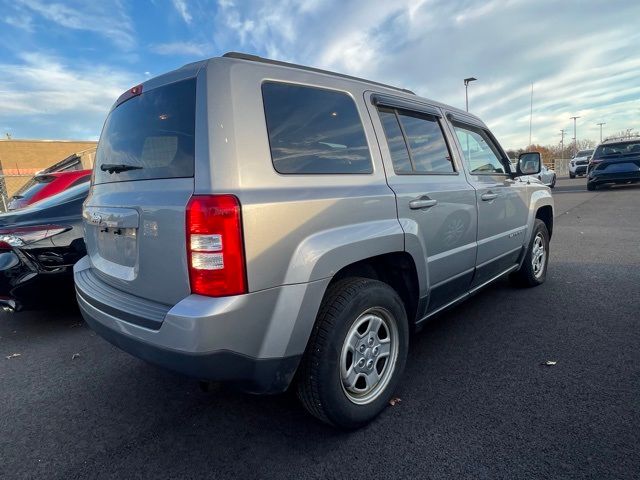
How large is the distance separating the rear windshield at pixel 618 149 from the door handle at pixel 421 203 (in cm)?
1653

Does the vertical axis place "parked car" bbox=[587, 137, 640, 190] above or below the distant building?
below

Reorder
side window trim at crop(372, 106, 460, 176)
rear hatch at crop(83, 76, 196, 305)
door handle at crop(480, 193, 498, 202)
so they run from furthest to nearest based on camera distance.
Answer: door handle at crop(480, 193, 498, 202) < side window trim at crop(372, 106, 460, 176) < rear hatch at crop(83, 76, 196, 305)

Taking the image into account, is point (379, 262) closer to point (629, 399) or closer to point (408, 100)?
point (408, 100)

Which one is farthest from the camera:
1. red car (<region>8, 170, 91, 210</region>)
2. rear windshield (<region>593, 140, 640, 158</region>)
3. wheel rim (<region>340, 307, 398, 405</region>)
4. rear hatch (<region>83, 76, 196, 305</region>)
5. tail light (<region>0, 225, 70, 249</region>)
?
rear windshield (<region>593, 140, 640, 158</region>)

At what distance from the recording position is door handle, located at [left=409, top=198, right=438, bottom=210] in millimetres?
2514

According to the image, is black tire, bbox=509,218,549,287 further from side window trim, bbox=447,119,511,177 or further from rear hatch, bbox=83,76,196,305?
rear hatch, bbox=83,76,196,305

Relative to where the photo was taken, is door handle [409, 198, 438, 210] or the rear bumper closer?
the rear bumper

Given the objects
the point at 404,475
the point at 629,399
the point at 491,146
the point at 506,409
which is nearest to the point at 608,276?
the point at 491,146

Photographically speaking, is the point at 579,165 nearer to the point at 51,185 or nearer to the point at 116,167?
the point at 51,185

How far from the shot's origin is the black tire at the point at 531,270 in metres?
4.38

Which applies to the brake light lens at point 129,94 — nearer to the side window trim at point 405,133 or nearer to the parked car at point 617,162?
the side window trim at point 405,133

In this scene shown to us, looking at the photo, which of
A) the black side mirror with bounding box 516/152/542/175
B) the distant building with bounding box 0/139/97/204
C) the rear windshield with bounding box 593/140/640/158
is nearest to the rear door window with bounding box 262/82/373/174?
the black side mirror with bounding box 516/152/542/175

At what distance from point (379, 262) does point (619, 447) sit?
1.51m

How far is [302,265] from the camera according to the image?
6.13ft
